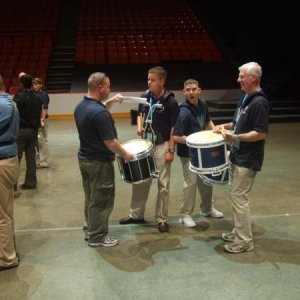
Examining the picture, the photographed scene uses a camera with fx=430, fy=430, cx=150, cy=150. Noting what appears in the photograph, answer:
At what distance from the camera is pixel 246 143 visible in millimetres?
3559

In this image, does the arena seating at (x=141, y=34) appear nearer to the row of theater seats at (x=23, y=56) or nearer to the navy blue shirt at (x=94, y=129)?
the row of theater seats at (x=23, y=56)

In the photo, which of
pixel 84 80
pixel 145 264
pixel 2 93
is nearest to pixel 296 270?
pixel 145 264

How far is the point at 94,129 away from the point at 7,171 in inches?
30.4

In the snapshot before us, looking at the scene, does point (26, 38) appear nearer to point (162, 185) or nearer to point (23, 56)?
point (23, 56)

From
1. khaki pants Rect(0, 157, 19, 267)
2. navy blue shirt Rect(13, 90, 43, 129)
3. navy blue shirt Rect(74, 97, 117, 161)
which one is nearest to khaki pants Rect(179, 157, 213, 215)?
navy blue shirt Rect(74, 97, 117, 161)

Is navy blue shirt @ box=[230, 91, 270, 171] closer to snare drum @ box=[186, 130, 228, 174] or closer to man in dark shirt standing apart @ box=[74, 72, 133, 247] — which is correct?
snare drum @ box=[186, 130, 228, 174]

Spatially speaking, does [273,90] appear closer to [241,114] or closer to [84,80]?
[84,80]

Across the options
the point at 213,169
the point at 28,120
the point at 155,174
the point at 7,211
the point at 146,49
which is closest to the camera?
the point at 7,211

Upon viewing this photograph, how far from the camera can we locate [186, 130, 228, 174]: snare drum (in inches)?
143

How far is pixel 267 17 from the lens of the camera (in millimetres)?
14953

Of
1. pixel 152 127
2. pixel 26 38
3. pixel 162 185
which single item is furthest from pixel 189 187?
pixel 26 38

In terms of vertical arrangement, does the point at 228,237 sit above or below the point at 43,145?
below

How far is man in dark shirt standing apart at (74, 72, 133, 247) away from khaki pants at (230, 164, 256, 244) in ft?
3.03

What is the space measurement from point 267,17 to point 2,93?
13.4 meters
